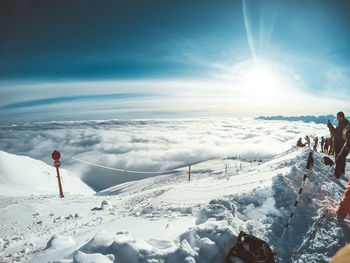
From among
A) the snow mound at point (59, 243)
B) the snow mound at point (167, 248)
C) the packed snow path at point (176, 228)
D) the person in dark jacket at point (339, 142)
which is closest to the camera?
the snow mound at point (167, 248)

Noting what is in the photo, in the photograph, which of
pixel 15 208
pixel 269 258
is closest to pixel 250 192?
pixel 269 258

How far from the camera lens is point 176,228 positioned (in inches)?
143

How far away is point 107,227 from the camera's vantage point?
14.1 feet

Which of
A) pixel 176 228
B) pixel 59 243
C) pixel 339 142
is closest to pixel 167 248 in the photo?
pixel 176 228

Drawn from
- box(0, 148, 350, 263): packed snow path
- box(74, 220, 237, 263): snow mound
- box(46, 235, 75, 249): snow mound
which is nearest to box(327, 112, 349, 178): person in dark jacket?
box(0, 148, 350, 263): packed snow path

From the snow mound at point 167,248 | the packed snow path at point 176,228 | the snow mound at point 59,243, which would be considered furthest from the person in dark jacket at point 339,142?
the snow mound at point 59,243

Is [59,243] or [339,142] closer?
[59,243]

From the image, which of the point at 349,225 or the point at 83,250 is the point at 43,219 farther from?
the point at 349,225

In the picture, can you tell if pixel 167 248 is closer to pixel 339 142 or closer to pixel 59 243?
pixel 59 243

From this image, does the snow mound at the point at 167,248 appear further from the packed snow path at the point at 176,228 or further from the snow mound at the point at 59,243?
the snow mound at the point at 59,243

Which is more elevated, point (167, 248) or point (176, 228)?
point (167, 248)

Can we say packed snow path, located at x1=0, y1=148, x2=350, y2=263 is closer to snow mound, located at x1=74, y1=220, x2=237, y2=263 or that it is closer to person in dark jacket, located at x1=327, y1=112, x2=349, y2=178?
snow mound, located at x1=74, y1=220, x2=237, y2=263

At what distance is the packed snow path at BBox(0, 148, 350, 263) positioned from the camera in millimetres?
A: 2594

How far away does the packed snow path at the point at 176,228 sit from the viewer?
259 centimetres
